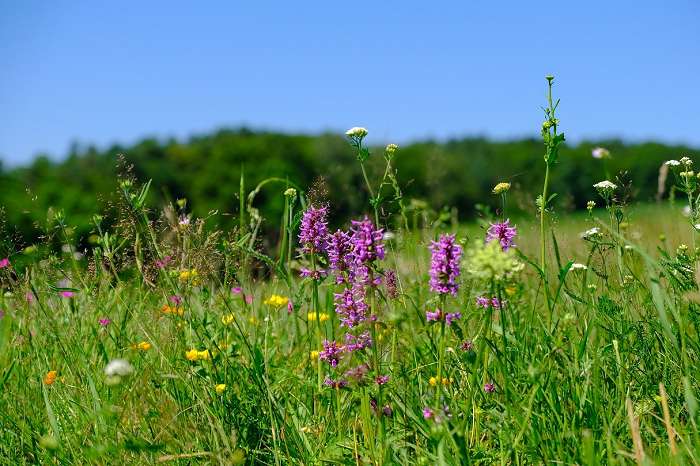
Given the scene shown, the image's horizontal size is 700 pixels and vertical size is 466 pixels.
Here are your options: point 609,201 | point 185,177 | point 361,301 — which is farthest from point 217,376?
point 185,177

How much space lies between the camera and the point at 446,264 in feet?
5.99

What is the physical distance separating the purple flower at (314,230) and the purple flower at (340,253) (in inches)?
4.3

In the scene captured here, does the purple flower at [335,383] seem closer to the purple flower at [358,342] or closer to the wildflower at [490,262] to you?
the purple flower at [358,342]

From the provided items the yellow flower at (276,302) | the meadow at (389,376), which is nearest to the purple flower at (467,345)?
the meadow at (389,376)

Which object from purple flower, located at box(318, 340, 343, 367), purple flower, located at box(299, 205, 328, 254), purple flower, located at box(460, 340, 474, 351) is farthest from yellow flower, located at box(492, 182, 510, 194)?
purple flower, located at box(318, 340, 343, 367)

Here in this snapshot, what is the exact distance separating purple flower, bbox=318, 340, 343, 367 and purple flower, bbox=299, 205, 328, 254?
34cm

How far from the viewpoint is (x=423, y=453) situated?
6.50 feet

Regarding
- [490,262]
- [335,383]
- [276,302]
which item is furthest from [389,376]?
[276,302]

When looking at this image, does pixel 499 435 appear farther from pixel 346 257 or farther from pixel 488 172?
pixel 488 172

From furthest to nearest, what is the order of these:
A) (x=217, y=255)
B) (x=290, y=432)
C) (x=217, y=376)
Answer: (x=217, y=255) < (x=217, y=376) < (x=290, y=432)

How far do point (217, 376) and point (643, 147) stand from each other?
60280 millimetres

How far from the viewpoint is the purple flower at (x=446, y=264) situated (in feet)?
5.98

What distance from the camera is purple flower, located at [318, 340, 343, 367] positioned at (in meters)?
2.32

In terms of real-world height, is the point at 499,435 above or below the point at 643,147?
above
